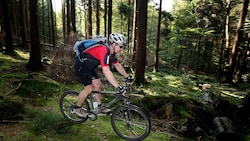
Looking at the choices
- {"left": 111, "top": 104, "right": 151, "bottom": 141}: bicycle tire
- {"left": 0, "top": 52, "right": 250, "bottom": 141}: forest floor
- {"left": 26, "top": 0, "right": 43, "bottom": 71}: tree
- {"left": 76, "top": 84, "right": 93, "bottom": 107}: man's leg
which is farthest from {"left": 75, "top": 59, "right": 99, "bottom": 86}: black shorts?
{"left": 26, "top": 0, "right": 43, "bottom": 71}: tree

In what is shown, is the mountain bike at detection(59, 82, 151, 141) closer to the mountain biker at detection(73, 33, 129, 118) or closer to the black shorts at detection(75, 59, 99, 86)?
the mountain biker at detection(73, 33, 129, 118)

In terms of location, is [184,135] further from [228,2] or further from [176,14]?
[176,14]

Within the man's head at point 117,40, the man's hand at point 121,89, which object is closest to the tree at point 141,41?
the man's head at point 117,40

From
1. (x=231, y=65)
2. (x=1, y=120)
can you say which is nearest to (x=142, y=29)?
(x=1, y=120)

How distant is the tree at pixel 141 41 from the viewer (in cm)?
1177

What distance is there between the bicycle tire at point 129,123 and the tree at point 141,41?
813 cm

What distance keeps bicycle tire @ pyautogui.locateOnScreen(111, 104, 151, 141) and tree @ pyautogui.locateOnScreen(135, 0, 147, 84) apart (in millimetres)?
8129

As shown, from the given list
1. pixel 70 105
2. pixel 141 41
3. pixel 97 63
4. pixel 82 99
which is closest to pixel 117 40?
pixel 97 63

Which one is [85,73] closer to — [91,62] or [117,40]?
[91,62]

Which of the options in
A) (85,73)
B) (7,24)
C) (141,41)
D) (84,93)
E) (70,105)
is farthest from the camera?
(7,24)

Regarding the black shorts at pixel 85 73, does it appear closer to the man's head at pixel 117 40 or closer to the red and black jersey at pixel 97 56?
the red and black jersey at pixel 97 56

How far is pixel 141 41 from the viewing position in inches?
484

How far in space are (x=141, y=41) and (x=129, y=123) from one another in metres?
8.37

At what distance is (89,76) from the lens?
4.47 meters
